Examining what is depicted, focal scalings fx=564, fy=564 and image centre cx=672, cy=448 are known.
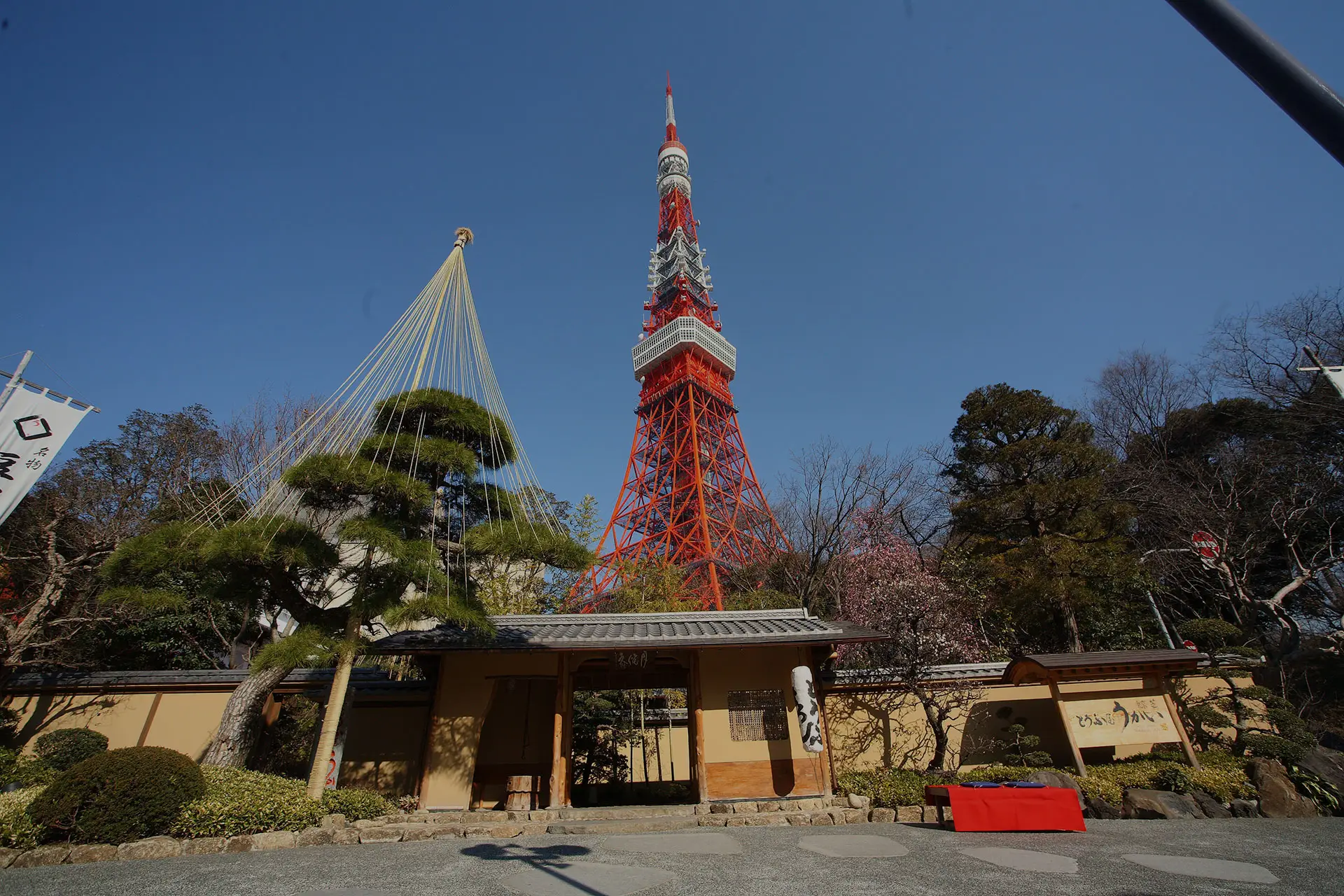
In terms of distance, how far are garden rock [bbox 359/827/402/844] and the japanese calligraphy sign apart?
27.8 ft

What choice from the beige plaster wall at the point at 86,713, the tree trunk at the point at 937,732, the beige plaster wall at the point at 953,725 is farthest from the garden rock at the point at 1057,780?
the beige plaster wall at the point at 86,713

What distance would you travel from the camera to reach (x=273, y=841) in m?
5.11

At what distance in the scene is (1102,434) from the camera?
58.7ft

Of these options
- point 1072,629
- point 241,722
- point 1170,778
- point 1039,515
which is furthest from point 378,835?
point 1039,515

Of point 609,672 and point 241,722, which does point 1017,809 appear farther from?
point 241,722

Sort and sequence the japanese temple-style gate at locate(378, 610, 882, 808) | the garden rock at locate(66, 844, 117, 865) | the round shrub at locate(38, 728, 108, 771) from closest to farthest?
the garden rock at locate(66, 844, 117, 865) → the round shrub at locate(38, 728, 108, 771) → the japanese temple-style gate at locate(378, 610, 882, 808)

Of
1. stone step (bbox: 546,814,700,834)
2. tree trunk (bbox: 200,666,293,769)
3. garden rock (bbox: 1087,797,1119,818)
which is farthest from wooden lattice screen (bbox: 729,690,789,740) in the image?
tree trunk (bbox: 200,666,293,769)

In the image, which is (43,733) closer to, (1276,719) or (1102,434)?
(1276,719)

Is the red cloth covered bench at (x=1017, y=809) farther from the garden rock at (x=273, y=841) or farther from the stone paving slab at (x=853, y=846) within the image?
the garden rock at (x=273, y=841)

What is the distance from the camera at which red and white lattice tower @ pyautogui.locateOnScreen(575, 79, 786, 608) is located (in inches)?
766

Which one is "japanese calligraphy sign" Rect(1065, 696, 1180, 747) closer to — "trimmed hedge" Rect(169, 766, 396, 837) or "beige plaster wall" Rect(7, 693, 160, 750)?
"trimmed hedge" Rect(169, 766, 396, 837)

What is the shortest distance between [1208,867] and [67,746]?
40.3 feet

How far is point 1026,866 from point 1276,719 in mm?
6365

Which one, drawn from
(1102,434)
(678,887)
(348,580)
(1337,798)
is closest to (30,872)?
(348,580)
